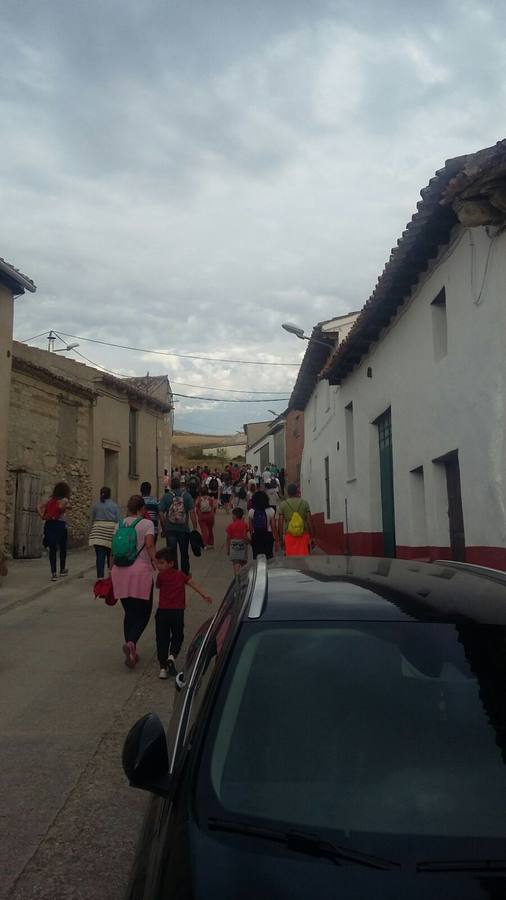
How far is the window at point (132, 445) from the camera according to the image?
82.7ft

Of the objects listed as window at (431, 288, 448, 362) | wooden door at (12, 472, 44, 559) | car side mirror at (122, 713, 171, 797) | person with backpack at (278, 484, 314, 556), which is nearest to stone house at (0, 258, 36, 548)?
wooden door at (12, 472, 44, 559)

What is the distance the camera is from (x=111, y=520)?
12.1m

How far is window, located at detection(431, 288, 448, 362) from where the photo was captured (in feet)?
32.0

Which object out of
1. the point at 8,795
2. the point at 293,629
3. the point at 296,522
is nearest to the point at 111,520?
the point at 296,522

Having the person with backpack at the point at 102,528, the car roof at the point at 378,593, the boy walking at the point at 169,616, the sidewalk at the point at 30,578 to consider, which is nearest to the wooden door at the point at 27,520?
the sidewalk at the point at 30,578

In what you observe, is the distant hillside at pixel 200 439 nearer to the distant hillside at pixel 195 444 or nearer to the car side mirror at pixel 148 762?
the distant hillside at pixel 195 444

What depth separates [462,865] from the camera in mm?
1827

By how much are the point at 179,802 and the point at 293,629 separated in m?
0.68

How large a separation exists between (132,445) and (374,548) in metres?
13.6

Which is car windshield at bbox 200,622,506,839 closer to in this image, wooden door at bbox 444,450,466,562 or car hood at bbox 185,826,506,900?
car hood at bbox 185,826,506,900

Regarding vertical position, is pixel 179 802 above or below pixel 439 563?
below

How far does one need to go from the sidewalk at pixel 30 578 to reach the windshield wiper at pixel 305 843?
8.51 meters

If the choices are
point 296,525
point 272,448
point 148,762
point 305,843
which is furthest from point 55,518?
point 272,448

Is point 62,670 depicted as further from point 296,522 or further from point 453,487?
point 453,487
